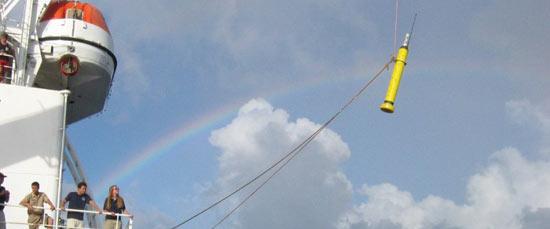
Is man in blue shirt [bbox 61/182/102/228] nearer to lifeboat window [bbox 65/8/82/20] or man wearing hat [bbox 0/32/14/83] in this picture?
man wearing hat [bbox 0/32/14/83]

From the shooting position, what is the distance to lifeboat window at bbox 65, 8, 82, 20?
2452 centimetres

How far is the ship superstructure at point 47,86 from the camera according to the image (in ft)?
63.3

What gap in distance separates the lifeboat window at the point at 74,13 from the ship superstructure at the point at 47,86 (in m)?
0.03

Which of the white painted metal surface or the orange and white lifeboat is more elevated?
the orange and white lifeboat

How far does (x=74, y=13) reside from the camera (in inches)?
972

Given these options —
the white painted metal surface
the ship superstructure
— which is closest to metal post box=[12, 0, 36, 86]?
the ship superstructure

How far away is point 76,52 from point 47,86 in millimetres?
1543

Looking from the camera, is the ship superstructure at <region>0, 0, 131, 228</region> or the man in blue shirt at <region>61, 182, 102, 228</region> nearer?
the man in blue shirt at <region>61, 182, 102, 228</region>

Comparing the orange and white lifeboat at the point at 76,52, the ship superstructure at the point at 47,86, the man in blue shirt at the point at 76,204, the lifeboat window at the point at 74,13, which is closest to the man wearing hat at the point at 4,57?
the ship superstructure at the point at 47,86

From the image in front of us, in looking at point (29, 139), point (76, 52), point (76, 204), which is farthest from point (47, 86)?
point (76, 204)

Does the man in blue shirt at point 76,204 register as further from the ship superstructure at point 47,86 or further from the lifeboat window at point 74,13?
the lifeboat window at point 74,13

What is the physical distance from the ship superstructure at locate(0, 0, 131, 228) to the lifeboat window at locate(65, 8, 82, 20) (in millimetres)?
32

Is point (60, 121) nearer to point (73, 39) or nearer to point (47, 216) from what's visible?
point (47, 216)

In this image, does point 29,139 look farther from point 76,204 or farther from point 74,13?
point 74,13
